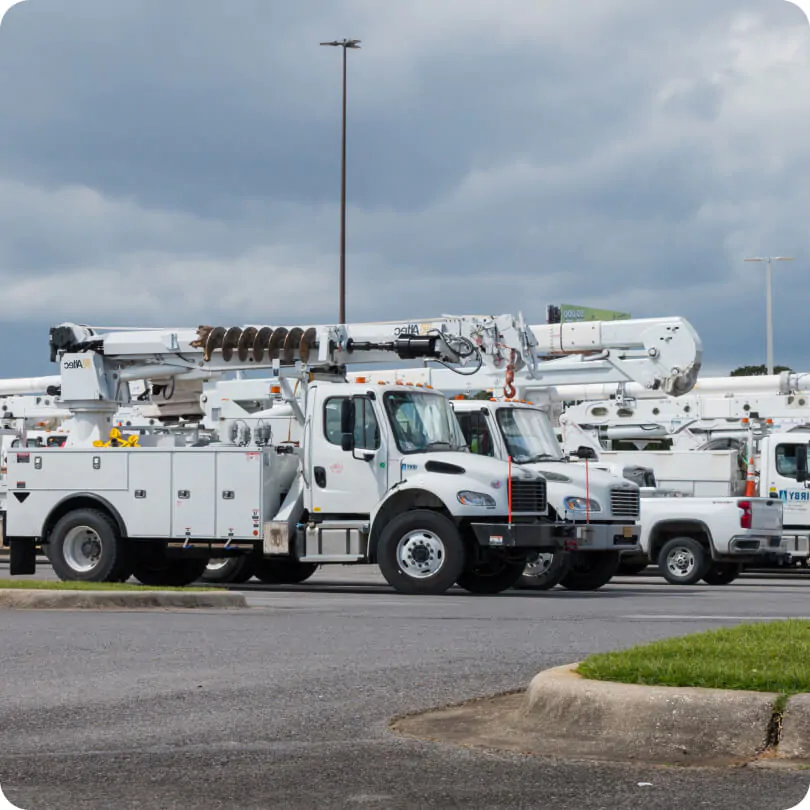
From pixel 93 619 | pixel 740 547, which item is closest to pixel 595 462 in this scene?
pixel 740 547

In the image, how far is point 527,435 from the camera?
20.6 metres

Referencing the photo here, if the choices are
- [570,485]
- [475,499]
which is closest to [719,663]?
[475,499]

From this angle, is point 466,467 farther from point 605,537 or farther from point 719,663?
point 719,663

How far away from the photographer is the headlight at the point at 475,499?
1778cm

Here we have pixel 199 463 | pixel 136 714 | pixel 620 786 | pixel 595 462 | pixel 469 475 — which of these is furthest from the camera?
pixel 595 462

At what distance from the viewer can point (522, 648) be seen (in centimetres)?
1061

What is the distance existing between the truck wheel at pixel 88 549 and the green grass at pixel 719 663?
11655 millimetres

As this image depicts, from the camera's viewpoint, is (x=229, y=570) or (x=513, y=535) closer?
(x=513, y=535)

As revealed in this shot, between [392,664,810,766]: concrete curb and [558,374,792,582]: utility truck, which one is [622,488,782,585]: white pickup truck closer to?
[558,374,792,582]: utility truck

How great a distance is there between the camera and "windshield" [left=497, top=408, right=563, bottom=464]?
2038 centimetres

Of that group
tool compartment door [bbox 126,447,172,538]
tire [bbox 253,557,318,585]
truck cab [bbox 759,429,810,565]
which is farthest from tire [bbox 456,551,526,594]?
truck cab [bbox 759,429,810,565]

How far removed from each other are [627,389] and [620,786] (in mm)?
25496

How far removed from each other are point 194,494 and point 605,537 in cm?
543

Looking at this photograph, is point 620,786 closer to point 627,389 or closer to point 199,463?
point 199,463
